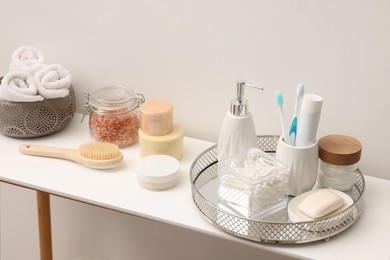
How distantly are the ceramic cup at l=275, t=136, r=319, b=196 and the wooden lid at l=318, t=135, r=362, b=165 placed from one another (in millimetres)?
17

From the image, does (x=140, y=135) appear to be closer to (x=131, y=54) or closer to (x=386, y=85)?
(x=131, y=54)

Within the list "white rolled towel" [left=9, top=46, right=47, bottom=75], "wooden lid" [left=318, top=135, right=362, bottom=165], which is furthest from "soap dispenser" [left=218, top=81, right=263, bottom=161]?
"white rolled towel" [left=9, top=46, right=47, bottom=75]

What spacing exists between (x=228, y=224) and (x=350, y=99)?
321mm

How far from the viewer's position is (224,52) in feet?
3.45

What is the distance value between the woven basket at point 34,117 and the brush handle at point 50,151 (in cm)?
4

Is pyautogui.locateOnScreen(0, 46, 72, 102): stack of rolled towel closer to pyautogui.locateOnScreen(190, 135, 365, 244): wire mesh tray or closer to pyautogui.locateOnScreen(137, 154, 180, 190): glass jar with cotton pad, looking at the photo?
pyautogui.locateOnScreen(137, 154, 180, 190): glass jar with cotton pad

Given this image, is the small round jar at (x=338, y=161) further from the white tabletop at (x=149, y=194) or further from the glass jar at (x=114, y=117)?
the glass jar at (x=114, y=117)

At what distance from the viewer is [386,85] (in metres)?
0.96

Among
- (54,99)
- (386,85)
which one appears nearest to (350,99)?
(386,85)

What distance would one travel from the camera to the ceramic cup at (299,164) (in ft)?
3.01

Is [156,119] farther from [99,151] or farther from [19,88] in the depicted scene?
[19,88]

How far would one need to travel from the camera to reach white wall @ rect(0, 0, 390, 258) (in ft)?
3.16

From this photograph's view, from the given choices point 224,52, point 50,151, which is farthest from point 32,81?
point 224,52

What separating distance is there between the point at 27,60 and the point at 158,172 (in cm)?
38
